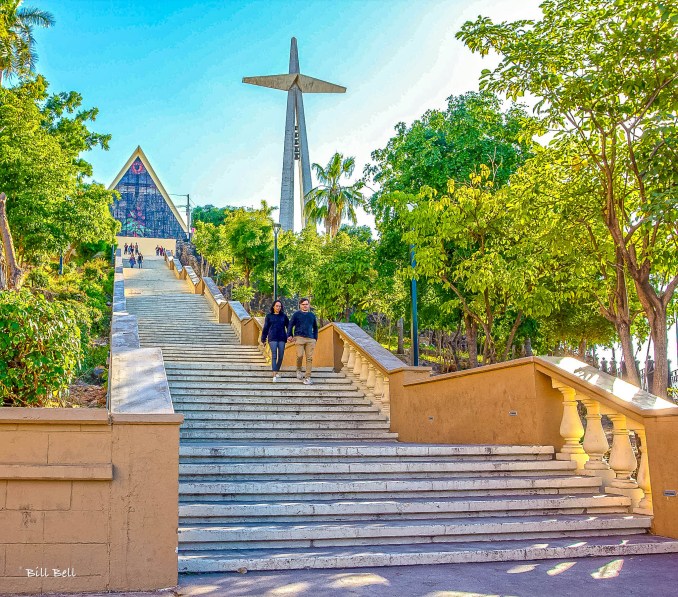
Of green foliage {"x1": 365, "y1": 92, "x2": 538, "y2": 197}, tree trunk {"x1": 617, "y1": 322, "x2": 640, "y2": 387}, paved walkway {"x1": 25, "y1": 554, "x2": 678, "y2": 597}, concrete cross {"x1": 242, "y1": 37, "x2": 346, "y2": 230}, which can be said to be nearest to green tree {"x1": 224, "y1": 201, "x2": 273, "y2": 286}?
green foliage {"x1": 365, "y1": 92, "x2": 538, "y2": 197}

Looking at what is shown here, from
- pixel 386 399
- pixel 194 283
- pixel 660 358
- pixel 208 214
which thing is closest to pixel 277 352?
pixel 386 399

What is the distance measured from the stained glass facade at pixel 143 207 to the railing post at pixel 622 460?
76.9 metres

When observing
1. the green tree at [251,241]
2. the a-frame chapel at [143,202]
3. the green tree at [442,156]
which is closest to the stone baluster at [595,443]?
the green tree at [442,156]

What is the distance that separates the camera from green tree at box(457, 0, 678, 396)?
7754 mm

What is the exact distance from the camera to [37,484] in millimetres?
3959

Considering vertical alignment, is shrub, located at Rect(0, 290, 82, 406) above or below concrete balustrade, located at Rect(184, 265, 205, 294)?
below

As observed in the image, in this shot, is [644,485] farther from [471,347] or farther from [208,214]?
[208,214]

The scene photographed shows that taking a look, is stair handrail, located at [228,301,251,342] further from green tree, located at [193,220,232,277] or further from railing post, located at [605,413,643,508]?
green tree, located at [193,220,232,277]

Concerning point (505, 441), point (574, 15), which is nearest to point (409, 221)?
point (574, 15)

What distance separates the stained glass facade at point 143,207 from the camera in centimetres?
7875

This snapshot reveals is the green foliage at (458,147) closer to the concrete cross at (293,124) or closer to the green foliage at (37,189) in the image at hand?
the green foliage at (37,189)

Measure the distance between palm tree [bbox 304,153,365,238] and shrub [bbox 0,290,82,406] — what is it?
28749mm

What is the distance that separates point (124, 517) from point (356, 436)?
4841 millimetres

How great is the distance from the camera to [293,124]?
60312 mm
